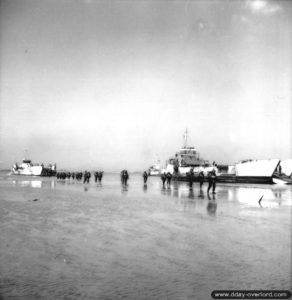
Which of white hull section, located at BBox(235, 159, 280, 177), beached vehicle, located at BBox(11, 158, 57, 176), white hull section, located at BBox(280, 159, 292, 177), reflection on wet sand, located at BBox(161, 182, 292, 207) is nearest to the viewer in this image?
reflection on wet sand, located at BBox(161, 182, 292, 207)

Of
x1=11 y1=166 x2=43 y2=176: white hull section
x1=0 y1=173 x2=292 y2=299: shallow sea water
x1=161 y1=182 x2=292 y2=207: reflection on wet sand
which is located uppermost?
x1=0 y1=173 x2=292 y2=299: shallow sea water

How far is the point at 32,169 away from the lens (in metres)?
90.1

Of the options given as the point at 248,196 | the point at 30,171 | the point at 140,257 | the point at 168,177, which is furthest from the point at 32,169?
the point at 140,257

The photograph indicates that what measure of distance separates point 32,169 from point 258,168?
70.6 meters

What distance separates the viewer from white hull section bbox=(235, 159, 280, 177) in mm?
36281

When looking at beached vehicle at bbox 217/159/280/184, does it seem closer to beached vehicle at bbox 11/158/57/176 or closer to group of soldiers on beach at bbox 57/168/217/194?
group of soldiers on beach at bbox 57/168/217/194

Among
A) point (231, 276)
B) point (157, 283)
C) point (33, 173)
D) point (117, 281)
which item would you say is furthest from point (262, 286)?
point (33, 173)

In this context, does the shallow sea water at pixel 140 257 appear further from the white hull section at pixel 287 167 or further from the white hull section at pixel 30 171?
the white hull section at pixel 30 171

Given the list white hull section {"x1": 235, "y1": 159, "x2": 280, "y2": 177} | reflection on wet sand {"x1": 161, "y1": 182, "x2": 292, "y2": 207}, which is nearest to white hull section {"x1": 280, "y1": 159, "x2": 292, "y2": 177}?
white hull section {"x1": 235, "y1": 159, "x2": 280, "y2": 177}

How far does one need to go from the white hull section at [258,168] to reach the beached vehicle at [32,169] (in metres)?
60.9

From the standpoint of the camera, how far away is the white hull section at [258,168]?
36281mm

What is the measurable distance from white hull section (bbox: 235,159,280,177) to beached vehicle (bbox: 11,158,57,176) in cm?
6091

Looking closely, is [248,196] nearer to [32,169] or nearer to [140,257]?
[140,257]

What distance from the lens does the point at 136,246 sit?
5.98 metres
